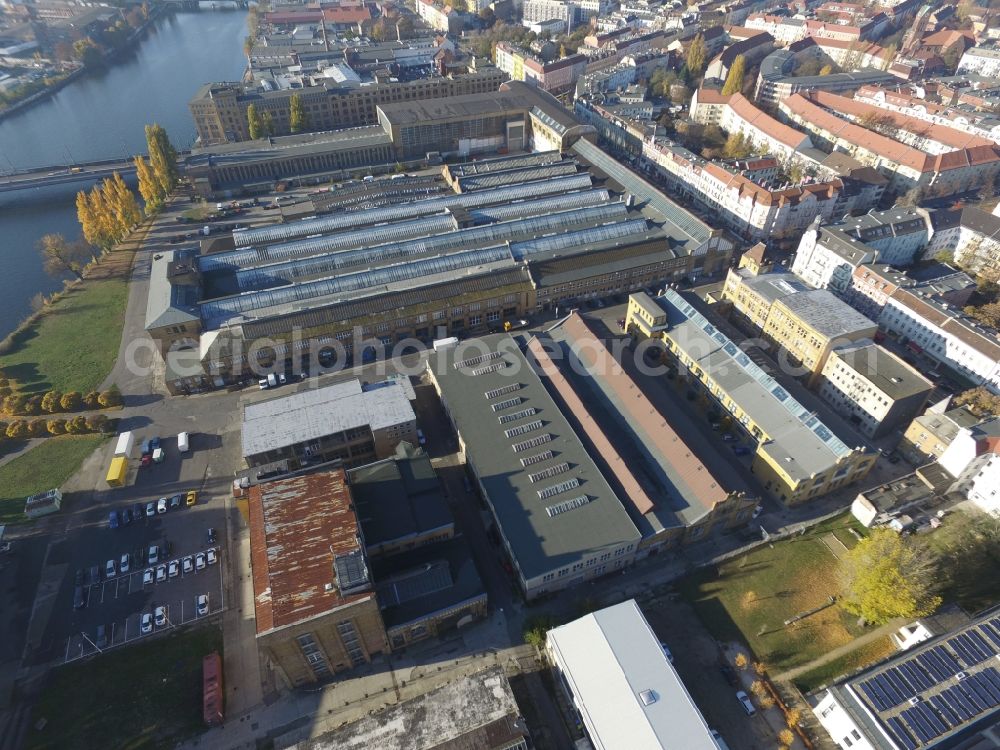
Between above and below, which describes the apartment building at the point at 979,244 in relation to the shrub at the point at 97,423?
above

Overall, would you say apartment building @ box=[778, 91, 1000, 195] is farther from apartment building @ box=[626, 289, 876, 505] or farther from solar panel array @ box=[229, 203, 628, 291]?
apartment building @ box=[626, 289, 876, 505]

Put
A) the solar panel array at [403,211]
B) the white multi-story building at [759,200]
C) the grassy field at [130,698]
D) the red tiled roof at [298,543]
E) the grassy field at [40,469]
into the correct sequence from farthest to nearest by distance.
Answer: the white multi-story building at [759,200] → the solar panel array at [403,211] → the grassy field at [40,469] → the grassy field at [130,698] → the red tiled roof at [298,543]

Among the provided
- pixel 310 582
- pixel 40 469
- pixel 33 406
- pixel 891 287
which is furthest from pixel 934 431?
pixel 33 406

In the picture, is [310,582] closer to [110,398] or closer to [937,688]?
[110,398]

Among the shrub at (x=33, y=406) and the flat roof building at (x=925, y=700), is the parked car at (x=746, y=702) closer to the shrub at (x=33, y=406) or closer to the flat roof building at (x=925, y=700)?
the flat roof building at (x=925, y=700)

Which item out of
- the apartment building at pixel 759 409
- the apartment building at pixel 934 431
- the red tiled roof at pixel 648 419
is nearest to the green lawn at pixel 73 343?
the red tiled roof at pixel 648 419

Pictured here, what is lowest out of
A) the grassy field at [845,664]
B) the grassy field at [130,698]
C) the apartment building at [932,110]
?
the grassy field at [845,664]

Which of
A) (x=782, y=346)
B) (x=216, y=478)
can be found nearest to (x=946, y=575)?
(x=782, y=346)
